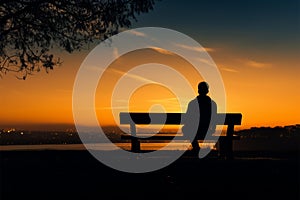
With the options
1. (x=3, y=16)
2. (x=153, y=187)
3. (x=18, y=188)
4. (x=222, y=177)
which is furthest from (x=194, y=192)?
(x=3, y=16)

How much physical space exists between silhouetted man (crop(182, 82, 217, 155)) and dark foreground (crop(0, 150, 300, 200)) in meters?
0.77

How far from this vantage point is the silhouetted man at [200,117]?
15.6 metres

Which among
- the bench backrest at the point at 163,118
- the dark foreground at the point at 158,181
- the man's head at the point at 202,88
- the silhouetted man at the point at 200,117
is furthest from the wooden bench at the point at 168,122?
the dark foreground at the point at 158,181

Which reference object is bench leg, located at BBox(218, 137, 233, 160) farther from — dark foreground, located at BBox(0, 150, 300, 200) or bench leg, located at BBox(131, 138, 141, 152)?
bench leg, located at BBox(131, 138, 141, 152)

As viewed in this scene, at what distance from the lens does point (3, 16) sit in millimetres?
15203

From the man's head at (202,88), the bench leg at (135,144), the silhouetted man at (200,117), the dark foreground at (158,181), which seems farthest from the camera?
the bench leg at (135,144)

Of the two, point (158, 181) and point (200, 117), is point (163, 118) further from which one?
point (158, 181)

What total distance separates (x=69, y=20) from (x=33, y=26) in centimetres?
99

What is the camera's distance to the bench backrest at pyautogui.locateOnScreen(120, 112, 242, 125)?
15.6 meters

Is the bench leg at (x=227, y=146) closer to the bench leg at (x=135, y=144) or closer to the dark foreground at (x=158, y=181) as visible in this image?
the dark foreground at (x=158, y=181)

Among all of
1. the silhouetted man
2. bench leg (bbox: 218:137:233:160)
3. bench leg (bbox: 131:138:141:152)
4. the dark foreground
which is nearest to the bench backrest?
the silhouetted man

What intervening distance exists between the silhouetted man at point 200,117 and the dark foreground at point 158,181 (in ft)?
2.54

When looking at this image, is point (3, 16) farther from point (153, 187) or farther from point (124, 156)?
point (153, 187)

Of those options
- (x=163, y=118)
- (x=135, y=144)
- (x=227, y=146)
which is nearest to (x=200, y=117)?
(x=163, y=118)
